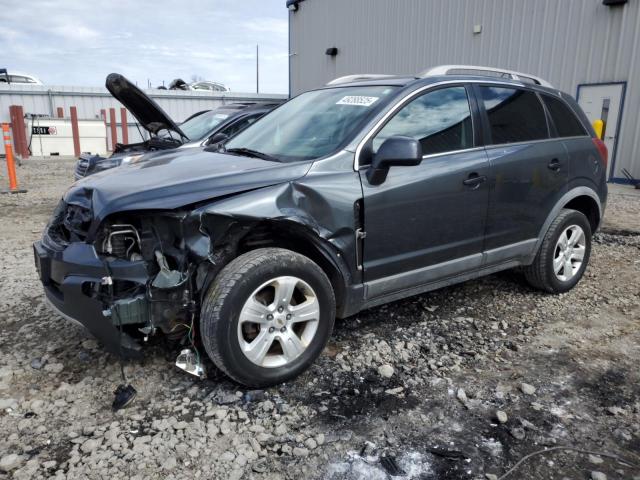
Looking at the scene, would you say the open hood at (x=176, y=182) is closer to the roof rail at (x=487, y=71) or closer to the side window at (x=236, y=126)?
the roof rail at (x=487, y=71)

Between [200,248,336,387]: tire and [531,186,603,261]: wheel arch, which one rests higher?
[531,186,603,261]: wheel arch

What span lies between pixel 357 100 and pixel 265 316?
1.62m

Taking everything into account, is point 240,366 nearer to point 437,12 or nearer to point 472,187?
point 472,187

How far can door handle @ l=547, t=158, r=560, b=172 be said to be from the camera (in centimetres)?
400

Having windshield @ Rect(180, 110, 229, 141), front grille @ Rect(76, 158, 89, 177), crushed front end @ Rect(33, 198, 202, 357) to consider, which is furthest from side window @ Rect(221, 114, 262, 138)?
crushed front end @ Rect(33, 198, 202, 357)

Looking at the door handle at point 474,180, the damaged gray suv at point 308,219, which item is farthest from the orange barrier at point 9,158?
the door handle at point 474,180

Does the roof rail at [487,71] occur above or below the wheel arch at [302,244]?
above

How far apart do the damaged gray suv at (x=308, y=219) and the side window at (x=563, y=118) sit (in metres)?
0.11

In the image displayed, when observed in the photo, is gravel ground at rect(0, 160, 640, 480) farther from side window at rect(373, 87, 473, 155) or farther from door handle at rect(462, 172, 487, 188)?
side window at rect(373, 87, 473, 155)

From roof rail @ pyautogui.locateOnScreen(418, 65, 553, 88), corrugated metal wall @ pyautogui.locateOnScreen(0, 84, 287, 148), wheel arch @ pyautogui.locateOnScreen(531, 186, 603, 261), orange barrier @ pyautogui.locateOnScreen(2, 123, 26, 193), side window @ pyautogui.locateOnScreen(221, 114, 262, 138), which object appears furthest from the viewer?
corrugated metal wall @ pyautogui.locateOnScreen(0, 84, 287, 148)

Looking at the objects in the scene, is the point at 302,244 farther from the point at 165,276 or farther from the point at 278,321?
the point at 165,276

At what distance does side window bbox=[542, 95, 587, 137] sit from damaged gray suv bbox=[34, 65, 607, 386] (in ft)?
0.37

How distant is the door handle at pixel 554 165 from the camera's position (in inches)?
158

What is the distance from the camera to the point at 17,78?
21.6m
